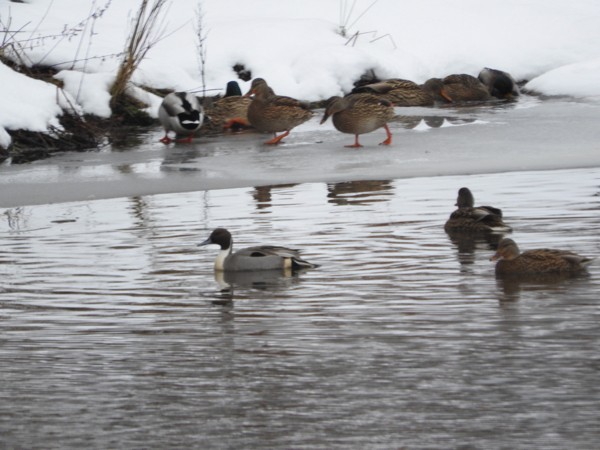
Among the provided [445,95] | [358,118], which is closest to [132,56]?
[358,118]

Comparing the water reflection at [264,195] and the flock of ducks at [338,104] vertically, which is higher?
the flock of ducks at [338,104]

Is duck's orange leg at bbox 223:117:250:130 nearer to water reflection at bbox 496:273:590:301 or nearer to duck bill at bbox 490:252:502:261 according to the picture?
duck bill at bbox 490:252:502:261

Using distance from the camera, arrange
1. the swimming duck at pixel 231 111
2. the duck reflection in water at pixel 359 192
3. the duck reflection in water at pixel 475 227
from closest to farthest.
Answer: the duck reflection in water at pixel 475 227, the duck reflection in water at pixel 359 192, the swimming duck at pixel 231 111

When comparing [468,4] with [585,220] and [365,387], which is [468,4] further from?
[365,387]

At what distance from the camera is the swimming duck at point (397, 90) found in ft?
60.2

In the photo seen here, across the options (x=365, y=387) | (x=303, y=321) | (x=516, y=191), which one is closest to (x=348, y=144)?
(x=516, y=191)

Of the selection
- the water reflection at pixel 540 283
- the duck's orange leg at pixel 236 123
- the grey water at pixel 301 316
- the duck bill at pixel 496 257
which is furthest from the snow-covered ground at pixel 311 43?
the water reflection at pixel 540 283

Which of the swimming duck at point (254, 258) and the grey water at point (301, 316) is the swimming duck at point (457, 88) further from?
the swimming duck at point (254, 258)

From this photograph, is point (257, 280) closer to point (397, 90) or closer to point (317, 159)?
point (317, 159)

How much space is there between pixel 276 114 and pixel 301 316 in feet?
28.9

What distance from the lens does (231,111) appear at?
17391mm

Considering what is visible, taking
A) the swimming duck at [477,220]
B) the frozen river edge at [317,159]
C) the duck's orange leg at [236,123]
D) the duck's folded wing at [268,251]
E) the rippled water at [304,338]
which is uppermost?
the duck's orange leg at [236,123]

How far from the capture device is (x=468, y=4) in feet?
74.8

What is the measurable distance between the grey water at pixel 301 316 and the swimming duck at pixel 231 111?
3.82 m
